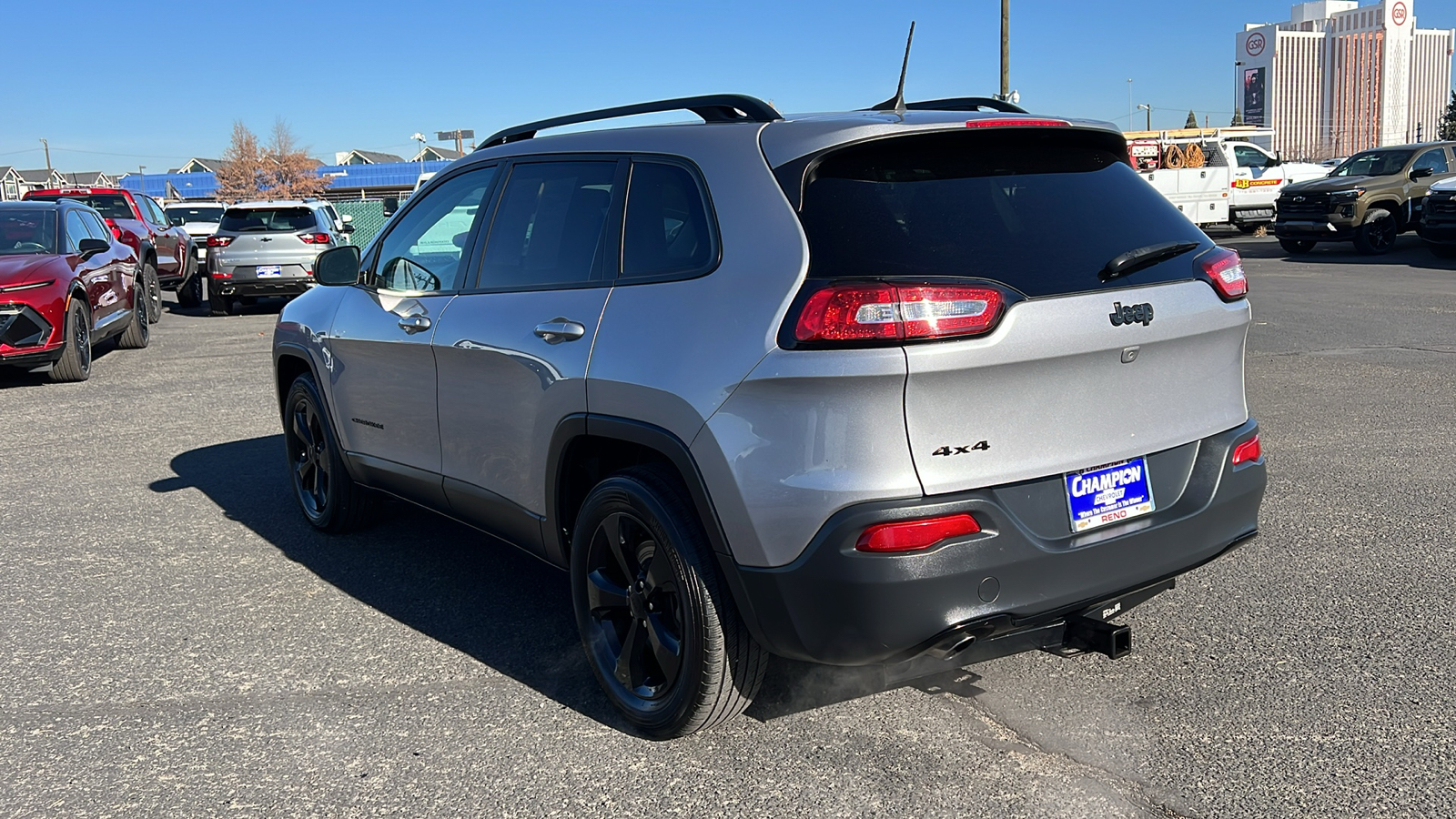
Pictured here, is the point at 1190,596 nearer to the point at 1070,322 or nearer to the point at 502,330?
the point at 1070,322

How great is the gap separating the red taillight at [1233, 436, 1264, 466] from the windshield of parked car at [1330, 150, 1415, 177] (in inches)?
820

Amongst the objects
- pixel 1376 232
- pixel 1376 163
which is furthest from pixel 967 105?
pixel 1376 163

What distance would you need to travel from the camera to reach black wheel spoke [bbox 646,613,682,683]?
3.35m

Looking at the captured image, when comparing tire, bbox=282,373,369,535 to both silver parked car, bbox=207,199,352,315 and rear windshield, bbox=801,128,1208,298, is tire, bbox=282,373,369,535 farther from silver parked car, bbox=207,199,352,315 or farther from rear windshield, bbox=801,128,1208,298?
silver parked car, bbox=207,199,352,315

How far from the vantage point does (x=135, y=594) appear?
4867 mm

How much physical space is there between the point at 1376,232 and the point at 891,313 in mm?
21676

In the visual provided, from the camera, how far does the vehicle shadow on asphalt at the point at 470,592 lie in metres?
3.69

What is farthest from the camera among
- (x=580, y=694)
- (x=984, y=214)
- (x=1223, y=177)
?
(x=1223, y=177)

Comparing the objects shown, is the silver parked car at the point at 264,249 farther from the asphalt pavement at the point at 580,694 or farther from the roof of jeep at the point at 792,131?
the roof of jeep at the point at 792,131

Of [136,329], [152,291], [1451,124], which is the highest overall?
[1451,124]

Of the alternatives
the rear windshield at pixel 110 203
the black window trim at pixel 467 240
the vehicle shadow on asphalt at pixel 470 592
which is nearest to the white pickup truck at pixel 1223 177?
the rear windshield at pixel 110 203

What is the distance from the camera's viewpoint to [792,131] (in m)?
3.16

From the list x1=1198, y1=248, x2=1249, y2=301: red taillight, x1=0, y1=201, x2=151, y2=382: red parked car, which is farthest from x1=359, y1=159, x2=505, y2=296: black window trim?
x1=0, y1=201, x2=151, y2=382: red parked car

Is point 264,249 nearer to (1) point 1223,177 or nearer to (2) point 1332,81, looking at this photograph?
(1) point 1223,177
